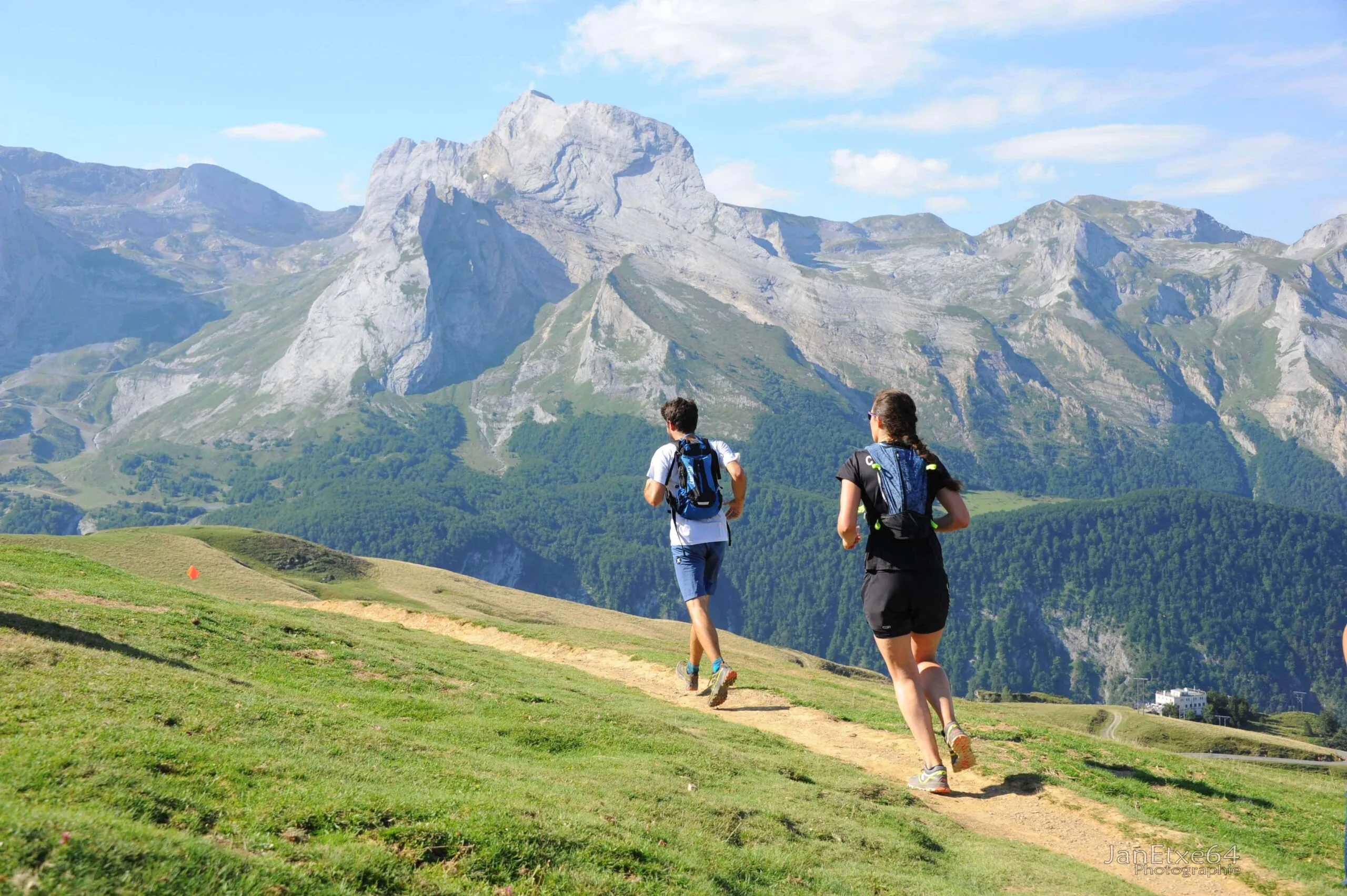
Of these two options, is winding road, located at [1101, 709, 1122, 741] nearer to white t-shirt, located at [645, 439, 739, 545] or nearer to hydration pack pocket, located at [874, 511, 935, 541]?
white t-shirt, located at [645, 439, 739, 545]

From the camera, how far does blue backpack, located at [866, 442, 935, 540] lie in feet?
45.5

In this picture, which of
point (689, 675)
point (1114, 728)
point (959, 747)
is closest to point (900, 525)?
point (959, 747)

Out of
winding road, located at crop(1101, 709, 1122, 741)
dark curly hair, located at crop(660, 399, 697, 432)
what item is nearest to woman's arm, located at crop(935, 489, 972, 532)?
dark curly hair, located at crop(660, 399, 697, 432)

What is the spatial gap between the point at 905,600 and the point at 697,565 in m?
6.17

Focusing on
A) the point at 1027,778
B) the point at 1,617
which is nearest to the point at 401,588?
the point at 1,617

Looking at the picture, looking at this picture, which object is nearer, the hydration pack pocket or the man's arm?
the hydration pack pocket

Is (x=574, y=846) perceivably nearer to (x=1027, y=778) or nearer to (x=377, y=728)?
(x=377, y=728)

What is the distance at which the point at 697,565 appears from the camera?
1947 centimetres

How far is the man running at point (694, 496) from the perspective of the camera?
61.4 feet

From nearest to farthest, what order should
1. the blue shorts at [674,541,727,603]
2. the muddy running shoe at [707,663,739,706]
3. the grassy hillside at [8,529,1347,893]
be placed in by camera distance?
the grassy hillside at [8,529,1347,893]
the blue shorts at [674,541,727,603]
the muddy running shoe at [707,663,739,706]

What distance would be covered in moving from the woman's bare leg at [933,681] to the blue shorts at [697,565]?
5101mm

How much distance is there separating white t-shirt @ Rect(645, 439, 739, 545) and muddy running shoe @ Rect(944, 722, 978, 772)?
18.4ft

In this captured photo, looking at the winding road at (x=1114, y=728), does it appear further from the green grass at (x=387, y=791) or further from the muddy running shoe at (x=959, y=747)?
the green grass at (x=387, y=791)

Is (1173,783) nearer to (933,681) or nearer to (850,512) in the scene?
(933,681)
